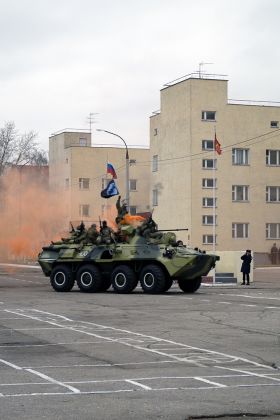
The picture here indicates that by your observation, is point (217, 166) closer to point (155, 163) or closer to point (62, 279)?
point (155, 163)

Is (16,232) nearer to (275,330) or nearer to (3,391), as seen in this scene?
(275,330)

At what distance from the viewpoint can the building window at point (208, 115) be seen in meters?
67.0

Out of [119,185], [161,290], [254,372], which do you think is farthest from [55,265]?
[119,185]

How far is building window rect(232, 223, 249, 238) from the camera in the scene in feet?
229

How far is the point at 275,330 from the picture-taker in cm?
1983

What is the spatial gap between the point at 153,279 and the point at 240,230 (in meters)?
37.9

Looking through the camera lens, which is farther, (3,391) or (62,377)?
(62,377)

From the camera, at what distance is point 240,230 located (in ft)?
230

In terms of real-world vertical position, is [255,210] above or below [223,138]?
below

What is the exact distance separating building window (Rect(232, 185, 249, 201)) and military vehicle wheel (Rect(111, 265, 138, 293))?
120 ft

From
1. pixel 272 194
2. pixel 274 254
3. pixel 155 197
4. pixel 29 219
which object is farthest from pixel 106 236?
pixel 155 197

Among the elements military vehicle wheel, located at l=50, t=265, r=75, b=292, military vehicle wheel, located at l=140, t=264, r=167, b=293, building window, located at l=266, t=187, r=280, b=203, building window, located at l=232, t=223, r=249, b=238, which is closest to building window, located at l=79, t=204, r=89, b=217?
building window, located at l=232, t=223, r=249, b=238

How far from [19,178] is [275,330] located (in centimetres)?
3430

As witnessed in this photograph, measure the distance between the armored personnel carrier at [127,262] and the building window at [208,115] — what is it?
31734 millimetres
